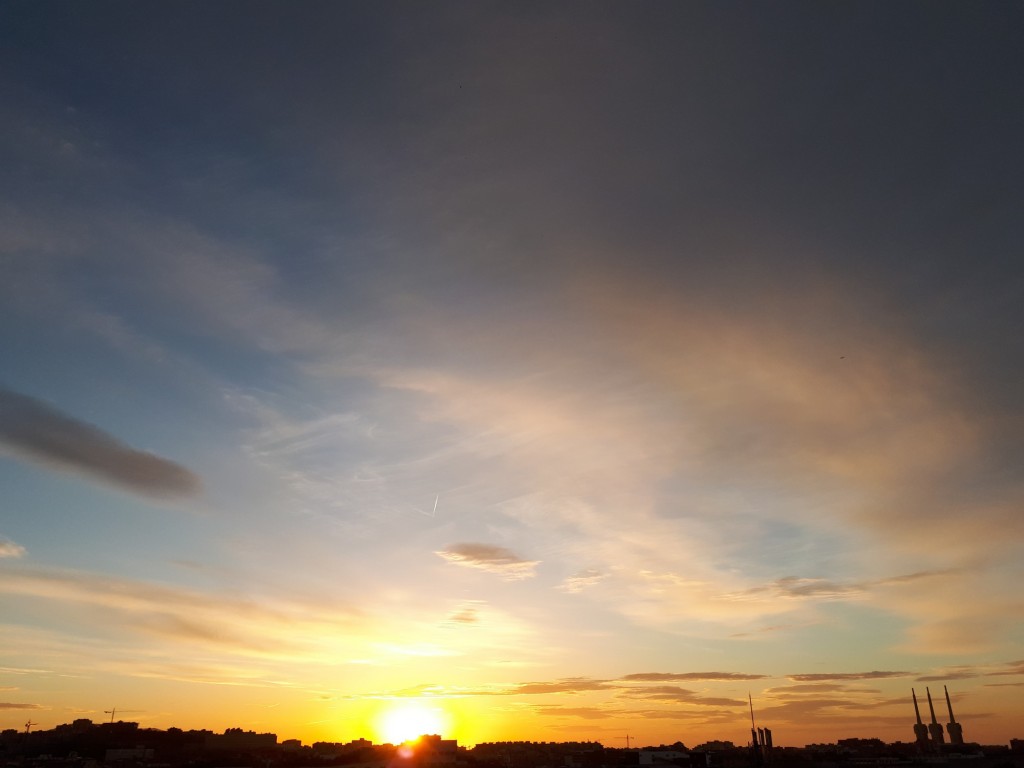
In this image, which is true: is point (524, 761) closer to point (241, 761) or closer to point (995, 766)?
point (241, 761)

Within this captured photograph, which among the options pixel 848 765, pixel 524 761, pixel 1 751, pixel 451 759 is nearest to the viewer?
pixel 848 765

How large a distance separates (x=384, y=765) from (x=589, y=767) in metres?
62.8

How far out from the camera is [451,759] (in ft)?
498

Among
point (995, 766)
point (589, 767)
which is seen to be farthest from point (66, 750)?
point (995, 766)

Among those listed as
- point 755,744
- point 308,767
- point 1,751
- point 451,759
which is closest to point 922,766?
point 755,744

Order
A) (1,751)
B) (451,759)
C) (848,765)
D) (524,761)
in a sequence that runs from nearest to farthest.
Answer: (848,765), (451,759), (1,751), (524,761)

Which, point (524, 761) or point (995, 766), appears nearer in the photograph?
point (995, 766)

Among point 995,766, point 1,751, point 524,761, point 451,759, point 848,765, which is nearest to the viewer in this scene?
point 995,766

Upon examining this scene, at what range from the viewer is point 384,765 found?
417 feet

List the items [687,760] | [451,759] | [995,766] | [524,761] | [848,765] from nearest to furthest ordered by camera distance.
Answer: [995,766]
[848,765]
[451,759]
[687,760]
[524,761]

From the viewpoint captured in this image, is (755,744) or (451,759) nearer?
(451,759)

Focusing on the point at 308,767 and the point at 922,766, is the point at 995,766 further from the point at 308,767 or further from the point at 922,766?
the point at 308,767

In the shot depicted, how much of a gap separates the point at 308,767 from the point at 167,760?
54.1 m

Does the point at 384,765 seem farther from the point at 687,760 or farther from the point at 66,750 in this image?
the point at 66,750
